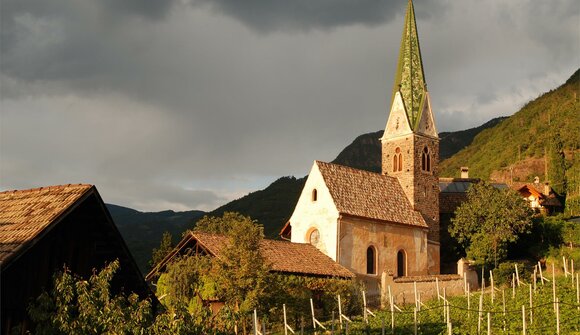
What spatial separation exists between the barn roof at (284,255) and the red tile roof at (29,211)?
16398 mm

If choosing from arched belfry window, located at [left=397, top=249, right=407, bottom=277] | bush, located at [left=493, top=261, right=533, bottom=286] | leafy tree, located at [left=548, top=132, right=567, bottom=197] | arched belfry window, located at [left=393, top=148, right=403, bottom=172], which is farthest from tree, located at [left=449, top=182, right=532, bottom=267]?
leafy tree, located at [left=548, top=132, right=567, bottom=197]

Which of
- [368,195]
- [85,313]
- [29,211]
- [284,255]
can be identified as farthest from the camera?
[368,195]

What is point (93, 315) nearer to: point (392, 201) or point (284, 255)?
point (284, 255)

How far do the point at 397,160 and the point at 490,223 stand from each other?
891cm

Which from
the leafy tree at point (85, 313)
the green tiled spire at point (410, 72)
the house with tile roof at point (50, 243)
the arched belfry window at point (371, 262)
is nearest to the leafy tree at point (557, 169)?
the green tiled spire at point (410, 72)

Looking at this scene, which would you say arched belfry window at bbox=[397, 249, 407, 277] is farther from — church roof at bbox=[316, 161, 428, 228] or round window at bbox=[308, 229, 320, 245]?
round window at bbox=[308, 229, 320, 245]

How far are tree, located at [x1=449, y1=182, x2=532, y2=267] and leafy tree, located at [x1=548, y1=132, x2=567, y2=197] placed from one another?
26.2 m

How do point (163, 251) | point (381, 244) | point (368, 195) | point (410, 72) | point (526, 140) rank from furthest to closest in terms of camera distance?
point (526, 140) → point (410, 72) → point (163, 251) → point (368, 195) → point (381, 244)

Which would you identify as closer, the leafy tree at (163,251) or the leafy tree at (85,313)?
the leafy tree at (85,313)

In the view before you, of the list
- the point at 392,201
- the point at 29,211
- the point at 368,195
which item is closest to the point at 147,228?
the point at 392,201

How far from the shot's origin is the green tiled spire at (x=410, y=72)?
5350cm

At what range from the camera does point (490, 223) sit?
156ft

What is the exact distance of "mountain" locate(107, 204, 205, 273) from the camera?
296ft

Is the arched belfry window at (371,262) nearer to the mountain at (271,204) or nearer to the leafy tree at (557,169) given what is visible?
the mountain at (271,204)
